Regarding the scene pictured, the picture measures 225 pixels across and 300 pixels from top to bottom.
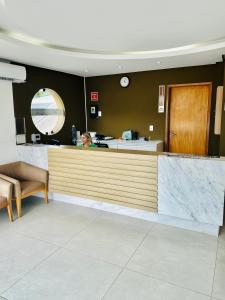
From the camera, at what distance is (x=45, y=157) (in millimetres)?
3828

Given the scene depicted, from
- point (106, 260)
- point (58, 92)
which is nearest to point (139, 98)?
point (58, 92)

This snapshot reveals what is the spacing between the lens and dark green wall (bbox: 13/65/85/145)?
4.20m

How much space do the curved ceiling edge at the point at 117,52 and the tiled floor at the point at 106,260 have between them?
98.3 inches

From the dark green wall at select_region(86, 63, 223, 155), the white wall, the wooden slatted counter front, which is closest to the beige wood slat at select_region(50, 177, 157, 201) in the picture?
the wooden slatted counter front

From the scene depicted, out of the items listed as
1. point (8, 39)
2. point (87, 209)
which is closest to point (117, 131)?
point (87, 209)

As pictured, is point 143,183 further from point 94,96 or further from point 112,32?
point 94,96

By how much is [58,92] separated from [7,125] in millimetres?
1497

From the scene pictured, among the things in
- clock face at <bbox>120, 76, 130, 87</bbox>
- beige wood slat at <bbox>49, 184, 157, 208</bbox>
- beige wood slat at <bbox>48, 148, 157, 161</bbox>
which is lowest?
beige wood slat at <bbox>49, 184, 157, 208</bbox>

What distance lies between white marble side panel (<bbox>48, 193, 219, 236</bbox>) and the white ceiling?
7.71 ft

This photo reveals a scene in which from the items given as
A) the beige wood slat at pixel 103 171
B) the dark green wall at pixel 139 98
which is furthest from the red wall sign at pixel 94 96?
the beige wood slat at pixel 103 171

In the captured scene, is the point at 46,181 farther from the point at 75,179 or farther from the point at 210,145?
the point at 210,145

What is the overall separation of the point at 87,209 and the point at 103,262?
4.37 ft

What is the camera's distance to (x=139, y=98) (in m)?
5.19

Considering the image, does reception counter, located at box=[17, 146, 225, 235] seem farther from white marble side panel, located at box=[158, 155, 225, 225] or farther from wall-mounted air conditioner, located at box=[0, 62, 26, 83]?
wall-mounted air conditioner, located at box=[0, 62, 26, 83]
